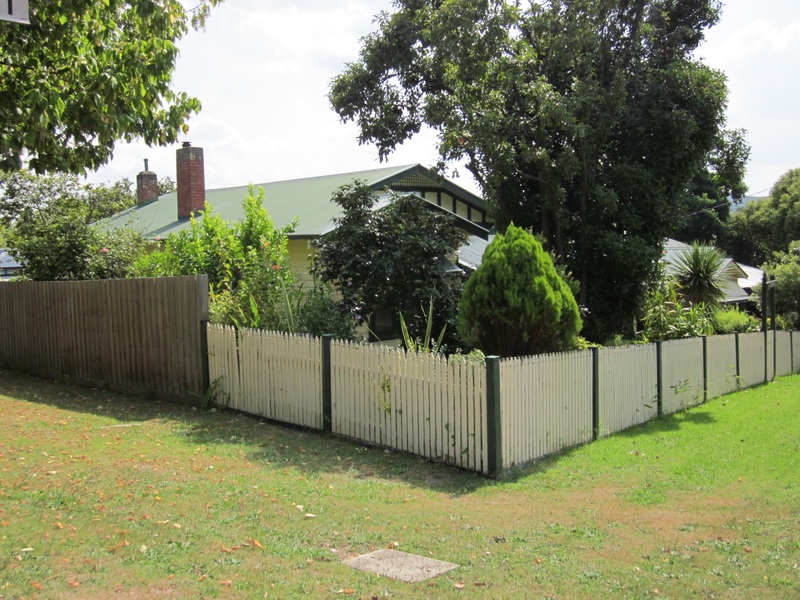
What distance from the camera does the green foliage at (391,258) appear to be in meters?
13.6

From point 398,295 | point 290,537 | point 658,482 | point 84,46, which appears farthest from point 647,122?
point 290,537

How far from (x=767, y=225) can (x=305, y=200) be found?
1429 inches

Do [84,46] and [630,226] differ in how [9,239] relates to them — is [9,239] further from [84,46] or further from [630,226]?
[630,226]

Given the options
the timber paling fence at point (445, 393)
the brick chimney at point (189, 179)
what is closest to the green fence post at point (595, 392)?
the timber paling fence at point (445, 393)

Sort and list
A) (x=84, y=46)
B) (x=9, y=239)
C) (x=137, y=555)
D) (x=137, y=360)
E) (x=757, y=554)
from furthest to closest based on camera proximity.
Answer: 1. (x=9, y=239)
2. (x=137, y=360)
3. (x=84, y=46)
4. (x=757, y=554)
5. (x=137, y=555)

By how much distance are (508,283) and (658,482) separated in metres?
3.21

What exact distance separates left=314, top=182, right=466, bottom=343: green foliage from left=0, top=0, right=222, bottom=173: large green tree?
4.06 meters

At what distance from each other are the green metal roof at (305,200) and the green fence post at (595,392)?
7.22 meters

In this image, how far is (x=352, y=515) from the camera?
657 cm

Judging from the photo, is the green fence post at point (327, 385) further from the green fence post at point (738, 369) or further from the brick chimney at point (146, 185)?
the brick chimney at point (146, 185)

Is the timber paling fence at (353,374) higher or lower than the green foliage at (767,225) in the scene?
lower

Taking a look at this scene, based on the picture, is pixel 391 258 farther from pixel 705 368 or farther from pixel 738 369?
pixel 738 369

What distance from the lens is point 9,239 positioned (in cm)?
1661

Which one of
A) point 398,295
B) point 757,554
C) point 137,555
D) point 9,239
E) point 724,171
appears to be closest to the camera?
point 137,555
